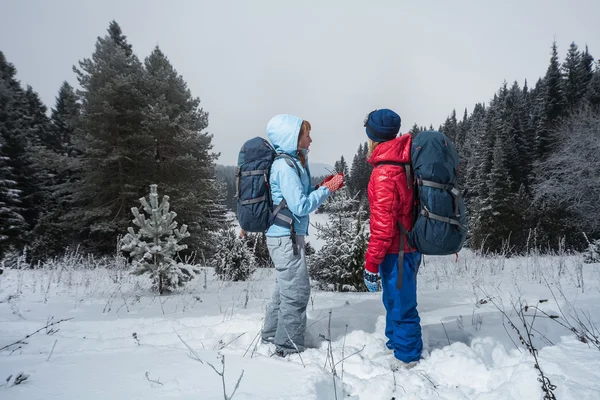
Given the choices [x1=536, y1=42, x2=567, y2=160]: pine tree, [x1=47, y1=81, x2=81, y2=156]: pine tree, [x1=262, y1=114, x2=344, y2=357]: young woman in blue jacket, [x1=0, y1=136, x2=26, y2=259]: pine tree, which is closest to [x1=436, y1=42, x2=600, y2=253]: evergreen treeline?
[x1=536, y1=42, x2=567, y2=160]: pine tree

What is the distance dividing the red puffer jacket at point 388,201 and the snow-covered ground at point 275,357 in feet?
2.61

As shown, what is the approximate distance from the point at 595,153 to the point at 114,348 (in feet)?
67.3

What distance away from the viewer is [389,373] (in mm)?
2205

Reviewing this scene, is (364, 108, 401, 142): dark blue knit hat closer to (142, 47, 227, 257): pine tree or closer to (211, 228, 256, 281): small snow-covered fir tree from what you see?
(211, 228, 256, 281): small snow-covered fir tree

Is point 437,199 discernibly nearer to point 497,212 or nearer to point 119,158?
point 119,158

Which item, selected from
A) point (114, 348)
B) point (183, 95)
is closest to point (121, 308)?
point (114, 348)

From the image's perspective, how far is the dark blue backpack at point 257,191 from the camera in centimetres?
261

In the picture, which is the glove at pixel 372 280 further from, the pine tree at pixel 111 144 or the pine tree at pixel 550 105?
the pine tree at pixel 550 105

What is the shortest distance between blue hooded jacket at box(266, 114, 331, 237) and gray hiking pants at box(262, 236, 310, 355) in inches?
5.6

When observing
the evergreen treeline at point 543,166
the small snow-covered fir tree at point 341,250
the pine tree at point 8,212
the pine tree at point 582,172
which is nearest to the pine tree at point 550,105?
the evergreen treeline at point 543,166

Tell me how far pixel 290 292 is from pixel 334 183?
1057mm

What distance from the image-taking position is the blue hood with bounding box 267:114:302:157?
266 centimetres

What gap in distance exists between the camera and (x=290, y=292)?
2.59 meters

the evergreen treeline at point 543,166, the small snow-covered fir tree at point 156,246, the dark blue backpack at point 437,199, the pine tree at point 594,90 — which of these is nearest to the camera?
the dark blue backpack at point 437,199
